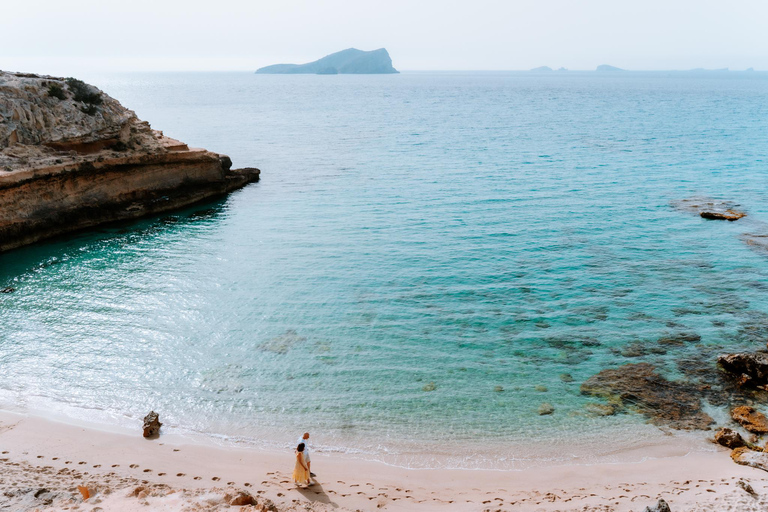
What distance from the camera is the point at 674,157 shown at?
54.0 m

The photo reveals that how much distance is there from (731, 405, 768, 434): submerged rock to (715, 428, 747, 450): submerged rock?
2.67ft

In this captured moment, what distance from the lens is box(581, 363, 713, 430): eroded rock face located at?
1566cm

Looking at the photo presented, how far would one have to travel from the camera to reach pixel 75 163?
31719 mm

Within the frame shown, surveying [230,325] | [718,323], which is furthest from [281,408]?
[718,323]

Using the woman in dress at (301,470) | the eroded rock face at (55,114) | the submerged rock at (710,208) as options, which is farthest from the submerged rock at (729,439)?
the eroded rock face at (55,114)

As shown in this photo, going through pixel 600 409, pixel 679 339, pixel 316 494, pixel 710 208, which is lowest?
pixel 316 494

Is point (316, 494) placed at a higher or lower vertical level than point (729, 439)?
lower

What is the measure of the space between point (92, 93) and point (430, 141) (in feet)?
133

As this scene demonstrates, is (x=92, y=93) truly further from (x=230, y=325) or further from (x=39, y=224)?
(x=230, y=325)

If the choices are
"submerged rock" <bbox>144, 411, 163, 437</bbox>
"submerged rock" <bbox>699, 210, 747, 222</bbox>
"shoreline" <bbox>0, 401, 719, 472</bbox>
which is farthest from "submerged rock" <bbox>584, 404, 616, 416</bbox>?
"submerged rock" <bbox>699, 210, 747, 222</bbox>

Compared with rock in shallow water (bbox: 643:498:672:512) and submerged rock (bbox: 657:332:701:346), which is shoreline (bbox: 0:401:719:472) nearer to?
A: rock in shallow water (bbox: 643:498:672:512)

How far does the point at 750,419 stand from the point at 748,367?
2.50 m

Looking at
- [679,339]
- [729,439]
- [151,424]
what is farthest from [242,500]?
[679,339]

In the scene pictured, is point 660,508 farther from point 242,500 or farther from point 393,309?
point 393,309
